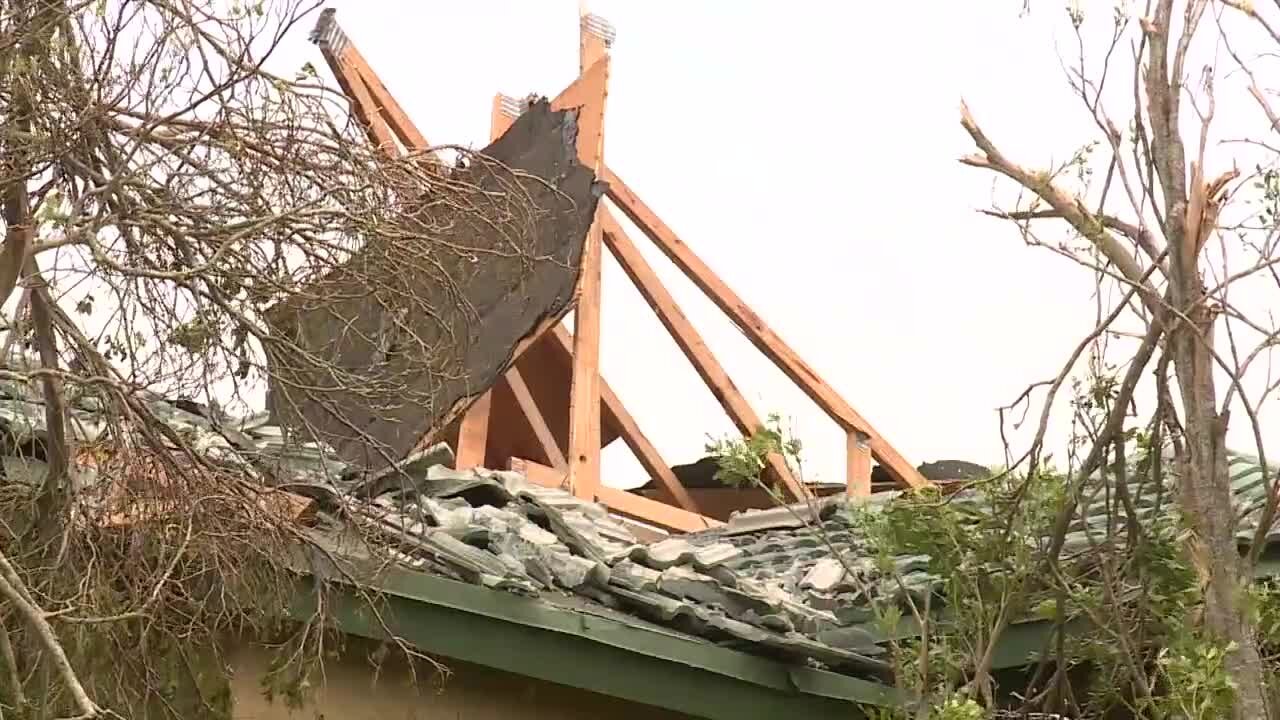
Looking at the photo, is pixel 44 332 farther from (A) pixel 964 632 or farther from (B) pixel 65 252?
(A) pixel 964 632

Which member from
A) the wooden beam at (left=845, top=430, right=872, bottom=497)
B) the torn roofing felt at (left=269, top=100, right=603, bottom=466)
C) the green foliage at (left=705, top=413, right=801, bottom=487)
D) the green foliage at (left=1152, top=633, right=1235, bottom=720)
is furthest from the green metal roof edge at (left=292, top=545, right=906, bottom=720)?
the wooden beam at (left=845, top=430, right=872, bottom=497)

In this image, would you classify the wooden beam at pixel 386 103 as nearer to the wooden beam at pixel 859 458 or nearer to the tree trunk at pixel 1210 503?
the wooden beam at pixel 859 458

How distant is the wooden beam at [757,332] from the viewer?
33.3 feet

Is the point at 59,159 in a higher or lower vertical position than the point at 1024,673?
higher

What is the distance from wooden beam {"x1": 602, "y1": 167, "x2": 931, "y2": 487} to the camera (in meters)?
10.1

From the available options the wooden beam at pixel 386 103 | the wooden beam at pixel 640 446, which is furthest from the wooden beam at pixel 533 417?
the wooden beam at pixel 386 103

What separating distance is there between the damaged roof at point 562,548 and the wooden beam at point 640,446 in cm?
340

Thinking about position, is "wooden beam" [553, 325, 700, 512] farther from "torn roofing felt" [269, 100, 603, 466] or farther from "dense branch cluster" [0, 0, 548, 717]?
"dense branch cluster" [0, 0, 548, 717]

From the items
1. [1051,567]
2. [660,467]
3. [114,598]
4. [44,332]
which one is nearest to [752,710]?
[1051,567]

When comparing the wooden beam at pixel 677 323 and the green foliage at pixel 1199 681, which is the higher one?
the wooden beam at pixel 677 323

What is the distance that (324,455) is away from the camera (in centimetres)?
486

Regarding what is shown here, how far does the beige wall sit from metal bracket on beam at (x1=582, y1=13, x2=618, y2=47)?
560 centimetres

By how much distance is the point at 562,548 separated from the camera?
579 centimetres

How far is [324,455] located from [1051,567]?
2214mm
